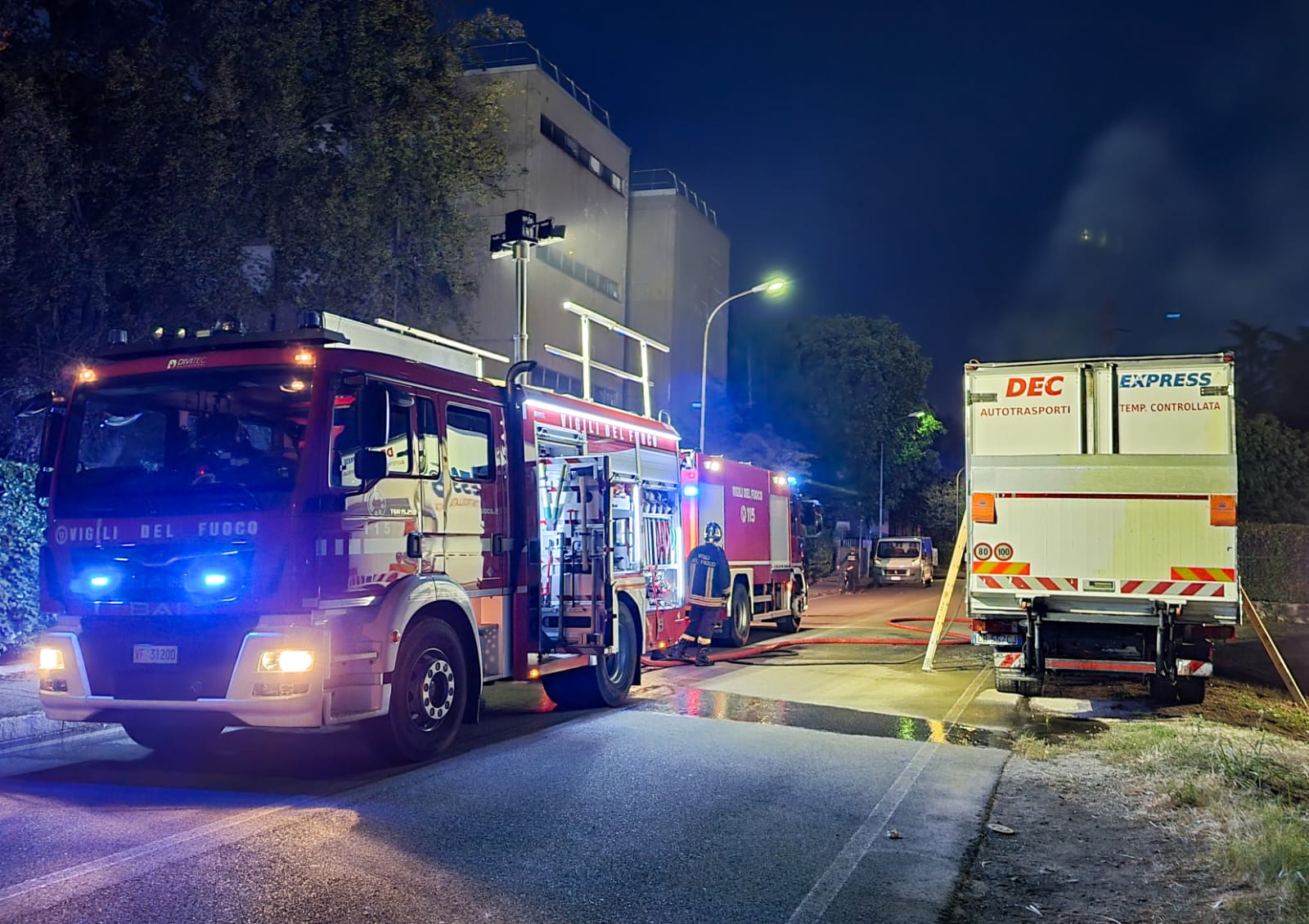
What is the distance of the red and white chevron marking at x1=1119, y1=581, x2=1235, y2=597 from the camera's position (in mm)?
10656

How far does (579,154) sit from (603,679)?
32.1 meters

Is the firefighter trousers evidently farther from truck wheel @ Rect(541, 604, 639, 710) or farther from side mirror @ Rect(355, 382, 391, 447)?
side mirror @ Rect(355, 382, 391, 447)

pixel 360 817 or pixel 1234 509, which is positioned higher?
pixel 1234 509

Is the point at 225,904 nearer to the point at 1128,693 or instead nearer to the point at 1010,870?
the point at 1010,870

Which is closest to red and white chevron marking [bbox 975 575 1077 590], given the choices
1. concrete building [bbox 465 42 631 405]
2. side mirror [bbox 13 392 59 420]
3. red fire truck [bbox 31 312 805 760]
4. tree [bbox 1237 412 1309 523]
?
red fire truck [bbox 31 312 805 760]

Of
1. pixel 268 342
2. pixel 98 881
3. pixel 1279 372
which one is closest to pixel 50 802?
pixel 98 881

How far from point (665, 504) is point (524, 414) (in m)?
4.22

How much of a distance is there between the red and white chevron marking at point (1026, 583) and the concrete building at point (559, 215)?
22.6m

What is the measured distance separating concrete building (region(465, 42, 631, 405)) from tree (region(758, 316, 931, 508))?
405 inches

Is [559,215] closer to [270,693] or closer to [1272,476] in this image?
[1272,476]

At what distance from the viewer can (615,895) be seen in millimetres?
5301

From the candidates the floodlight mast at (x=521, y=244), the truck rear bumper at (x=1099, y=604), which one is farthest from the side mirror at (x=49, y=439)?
the truck rear bumper at (x=1099, y=604)

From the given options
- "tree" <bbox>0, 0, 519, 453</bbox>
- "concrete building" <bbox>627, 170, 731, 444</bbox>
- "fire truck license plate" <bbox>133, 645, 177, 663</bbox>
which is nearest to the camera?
"fire truck license plate" <bbox>133, 645, 177, 663</bbox>

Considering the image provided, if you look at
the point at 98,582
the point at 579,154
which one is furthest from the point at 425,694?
the point at 579,154
